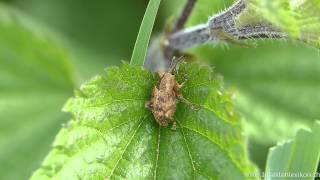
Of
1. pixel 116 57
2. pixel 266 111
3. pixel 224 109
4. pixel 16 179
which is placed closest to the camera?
pixel 224 109

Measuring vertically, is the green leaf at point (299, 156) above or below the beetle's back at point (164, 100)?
below

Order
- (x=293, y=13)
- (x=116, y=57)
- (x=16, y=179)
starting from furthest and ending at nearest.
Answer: (x=116, y=57)
(x=16, y=179)
(x=293, y=13)

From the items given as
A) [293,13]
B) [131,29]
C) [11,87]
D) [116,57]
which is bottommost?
[293,13]

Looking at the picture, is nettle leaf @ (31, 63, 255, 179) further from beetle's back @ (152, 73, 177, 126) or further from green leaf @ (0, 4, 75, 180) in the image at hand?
green leaf @ (0, 4, 75, 180)

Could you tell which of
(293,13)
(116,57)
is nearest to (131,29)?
(116,57)

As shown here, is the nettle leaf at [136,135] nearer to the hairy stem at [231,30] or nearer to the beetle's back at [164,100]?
the beetle's back at [164,100]

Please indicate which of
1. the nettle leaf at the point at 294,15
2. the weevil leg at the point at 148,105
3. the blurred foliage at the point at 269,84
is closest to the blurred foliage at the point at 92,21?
the blurred foliage at the point at 269,84

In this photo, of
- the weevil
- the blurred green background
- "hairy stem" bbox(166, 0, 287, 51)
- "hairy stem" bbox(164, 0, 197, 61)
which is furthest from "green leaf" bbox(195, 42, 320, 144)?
the weevil

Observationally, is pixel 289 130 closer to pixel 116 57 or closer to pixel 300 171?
pixel 300 171
